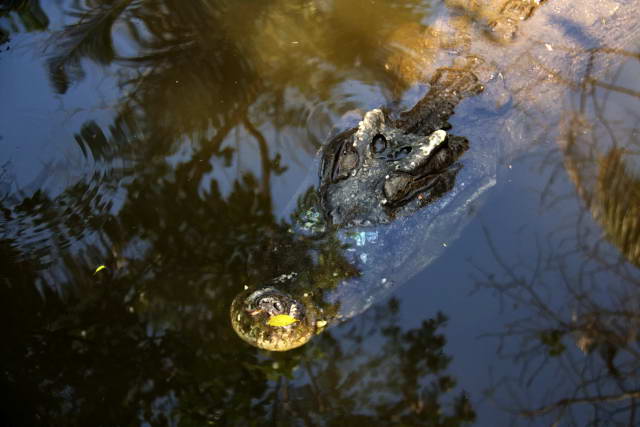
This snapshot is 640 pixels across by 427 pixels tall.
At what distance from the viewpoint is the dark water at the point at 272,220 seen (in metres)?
3.50

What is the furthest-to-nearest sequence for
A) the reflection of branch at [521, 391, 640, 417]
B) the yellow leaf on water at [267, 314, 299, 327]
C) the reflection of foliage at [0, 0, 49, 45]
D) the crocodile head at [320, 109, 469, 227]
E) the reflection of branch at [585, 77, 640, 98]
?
the reflection of foliage at [0, 0, 49, 45] → the reflection of branch at [585, 77, 640, 98] → the crocodile head at [320, 109, 469, 227] → the reflection of branch at [521, 391, 640, 417] → the yellow leaf on water at [267, 314, 299, 327]

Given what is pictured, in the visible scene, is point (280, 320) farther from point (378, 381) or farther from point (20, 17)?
point (20, 17)

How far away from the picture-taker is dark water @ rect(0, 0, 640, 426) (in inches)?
138

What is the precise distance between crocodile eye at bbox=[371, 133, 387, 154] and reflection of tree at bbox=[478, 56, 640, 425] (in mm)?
1041

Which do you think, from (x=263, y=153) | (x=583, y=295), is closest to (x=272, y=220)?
(x=263, y=153)

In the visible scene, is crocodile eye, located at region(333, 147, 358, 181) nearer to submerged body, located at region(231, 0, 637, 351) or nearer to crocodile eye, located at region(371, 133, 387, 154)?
submerged body, located at region(231, 0, 637, 351)

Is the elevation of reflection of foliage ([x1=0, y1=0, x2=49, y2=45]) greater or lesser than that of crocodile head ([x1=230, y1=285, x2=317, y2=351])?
greater

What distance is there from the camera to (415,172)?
4.05 metres

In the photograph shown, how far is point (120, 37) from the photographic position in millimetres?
5770

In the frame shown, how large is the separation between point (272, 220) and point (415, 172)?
111 cm

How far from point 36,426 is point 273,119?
297 centimetres

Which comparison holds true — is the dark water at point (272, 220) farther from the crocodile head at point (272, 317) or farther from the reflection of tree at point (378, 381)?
the crocodile head at point (272, 317)

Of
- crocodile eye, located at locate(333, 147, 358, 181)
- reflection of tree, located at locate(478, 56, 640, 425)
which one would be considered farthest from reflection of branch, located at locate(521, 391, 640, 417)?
crocodile eye, located at locate(333, 147, 358, 181)

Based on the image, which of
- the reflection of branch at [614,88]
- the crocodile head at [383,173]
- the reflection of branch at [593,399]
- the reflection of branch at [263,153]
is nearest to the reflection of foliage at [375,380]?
the reflection of branch at [593,399]
